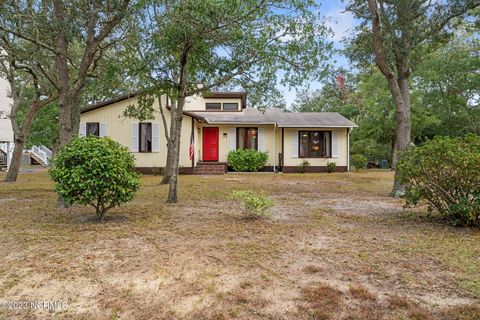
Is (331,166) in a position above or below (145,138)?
below

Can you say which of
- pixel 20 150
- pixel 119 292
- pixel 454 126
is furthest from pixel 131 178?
pixel 454 126

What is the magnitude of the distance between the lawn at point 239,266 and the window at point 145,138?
10941mm

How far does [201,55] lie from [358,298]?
680 cm

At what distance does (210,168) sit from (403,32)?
1101cm

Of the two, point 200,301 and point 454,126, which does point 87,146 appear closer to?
point 200,301

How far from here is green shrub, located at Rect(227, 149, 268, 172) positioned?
1869cm

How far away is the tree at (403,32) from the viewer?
9.89 metres

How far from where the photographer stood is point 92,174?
227 inches

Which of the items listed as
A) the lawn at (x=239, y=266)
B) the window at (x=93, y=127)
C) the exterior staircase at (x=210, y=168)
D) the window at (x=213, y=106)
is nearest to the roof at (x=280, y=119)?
the window at (x=213, y=106)

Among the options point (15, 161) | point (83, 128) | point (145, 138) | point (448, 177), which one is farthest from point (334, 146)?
point (15, 161)

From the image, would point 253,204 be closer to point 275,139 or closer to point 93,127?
point 275,139

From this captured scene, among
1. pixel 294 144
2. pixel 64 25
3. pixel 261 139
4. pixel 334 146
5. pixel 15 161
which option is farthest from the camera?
pixel 261 139

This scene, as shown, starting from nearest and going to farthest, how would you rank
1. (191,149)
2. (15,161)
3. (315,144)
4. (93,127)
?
1. (15,161)
2. (191,149)
3. (93,127)
4. (315,144)

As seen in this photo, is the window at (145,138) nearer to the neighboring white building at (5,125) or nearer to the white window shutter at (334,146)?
the white window shutter at (334,146)
